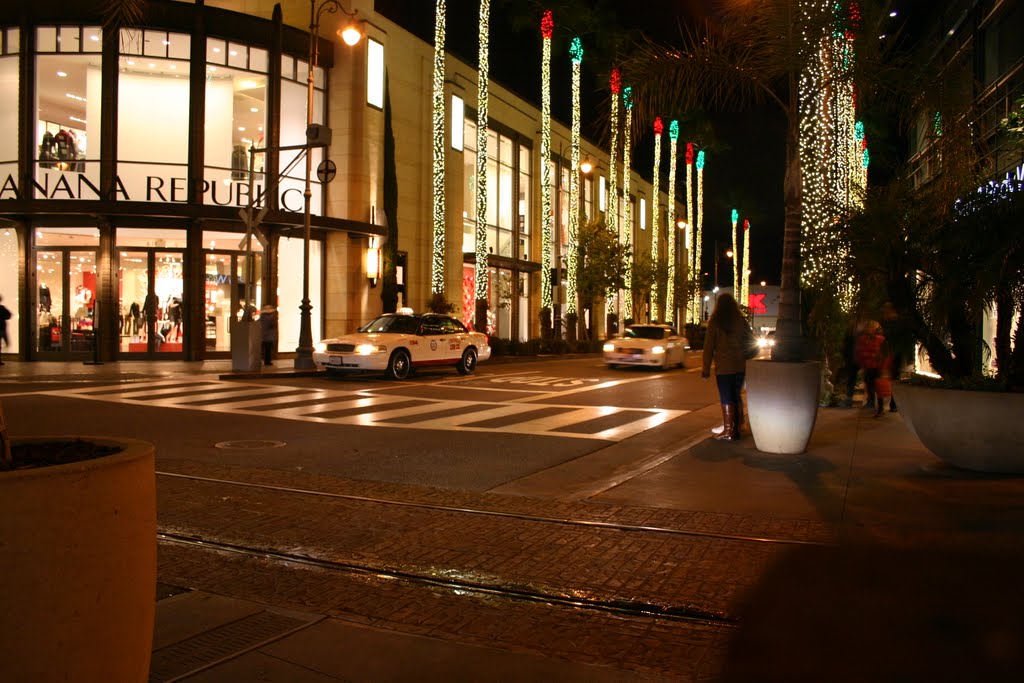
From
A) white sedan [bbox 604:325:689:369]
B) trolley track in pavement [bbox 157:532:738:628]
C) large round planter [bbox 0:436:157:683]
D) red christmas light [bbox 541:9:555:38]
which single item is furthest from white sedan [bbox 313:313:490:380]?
large round planter [bbox 0:436:157:683]

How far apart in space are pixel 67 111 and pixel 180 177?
3.70m

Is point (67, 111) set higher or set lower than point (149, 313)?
higher

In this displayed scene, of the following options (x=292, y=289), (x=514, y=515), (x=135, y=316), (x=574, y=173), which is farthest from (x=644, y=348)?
(x=514, y=515)

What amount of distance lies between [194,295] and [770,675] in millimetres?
26034

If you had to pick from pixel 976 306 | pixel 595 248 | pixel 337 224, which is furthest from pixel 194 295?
pixel 976 306

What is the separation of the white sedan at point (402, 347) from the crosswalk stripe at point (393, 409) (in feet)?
7.18

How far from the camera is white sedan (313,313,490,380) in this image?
1947 centimetres

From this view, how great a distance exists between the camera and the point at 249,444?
1008 cm

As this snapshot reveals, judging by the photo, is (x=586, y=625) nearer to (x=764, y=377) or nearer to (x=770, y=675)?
(x=770, y=675)

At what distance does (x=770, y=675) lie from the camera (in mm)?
2035

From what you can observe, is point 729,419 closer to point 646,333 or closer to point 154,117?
point 646,333

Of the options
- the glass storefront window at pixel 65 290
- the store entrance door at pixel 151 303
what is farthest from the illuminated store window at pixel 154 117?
the glass storefront window at pixel 65 290

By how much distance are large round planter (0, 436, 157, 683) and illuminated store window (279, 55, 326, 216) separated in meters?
26.2

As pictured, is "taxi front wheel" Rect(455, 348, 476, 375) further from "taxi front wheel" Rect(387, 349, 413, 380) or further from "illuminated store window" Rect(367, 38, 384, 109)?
"illuminated store window" Rect(367, 38, 384, 109)
